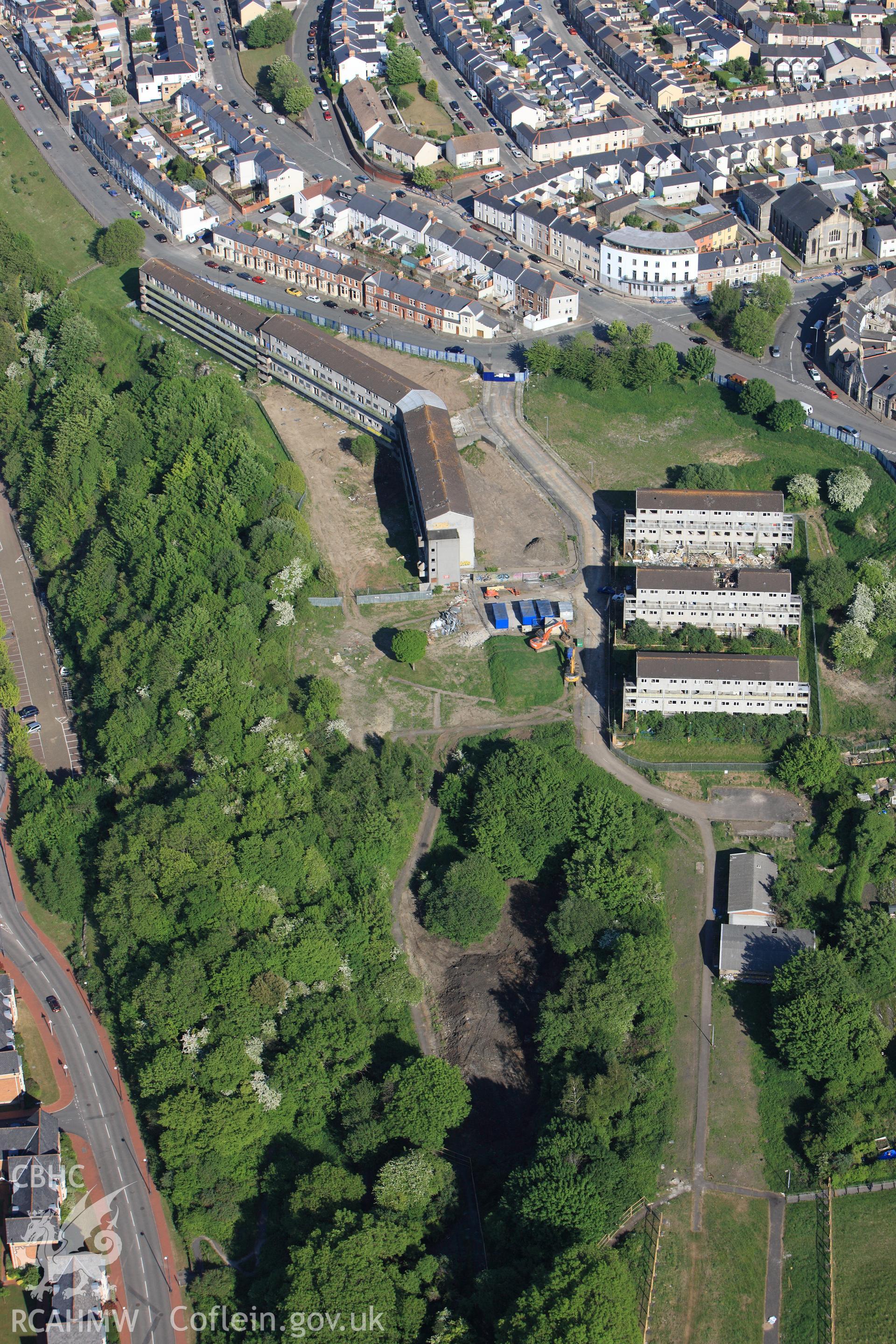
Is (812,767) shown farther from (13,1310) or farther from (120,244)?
(120,244)

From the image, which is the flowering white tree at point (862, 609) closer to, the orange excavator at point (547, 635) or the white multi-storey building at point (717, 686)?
the white multi-storey building at point (717, 686)

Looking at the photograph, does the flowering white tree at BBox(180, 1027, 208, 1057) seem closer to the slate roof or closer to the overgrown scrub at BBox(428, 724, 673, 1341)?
the overgrown scrub at BBox(428, 724, 673, 1341)

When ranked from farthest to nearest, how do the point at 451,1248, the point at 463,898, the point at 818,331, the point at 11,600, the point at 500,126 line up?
the point at 500,126 < the point at 818,331 < the point at 11,600 < the point at 463,898 < the point at 451,1248

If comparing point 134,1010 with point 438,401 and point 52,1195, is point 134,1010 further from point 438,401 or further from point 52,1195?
point 438,401

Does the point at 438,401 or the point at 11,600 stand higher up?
the point at 438,401

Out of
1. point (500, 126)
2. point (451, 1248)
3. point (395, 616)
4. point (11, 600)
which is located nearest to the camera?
point (451, 1248)

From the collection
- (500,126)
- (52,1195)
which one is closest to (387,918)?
(52,1195)
